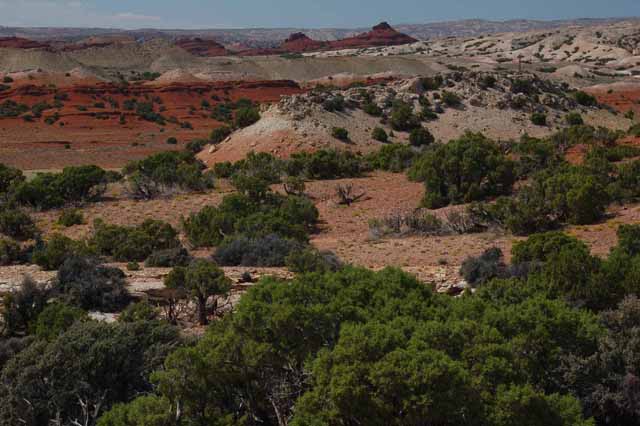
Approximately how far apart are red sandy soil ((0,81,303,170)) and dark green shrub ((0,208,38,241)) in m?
17.3

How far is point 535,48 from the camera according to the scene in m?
107

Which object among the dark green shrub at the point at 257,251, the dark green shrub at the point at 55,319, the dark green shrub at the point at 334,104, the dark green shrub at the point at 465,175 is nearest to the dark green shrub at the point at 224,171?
the dark green shrub at the point at 465,175

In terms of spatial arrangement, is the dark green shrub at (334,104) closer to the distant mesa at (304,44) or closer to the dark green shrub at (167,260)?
the dark green shrub at (167,260)

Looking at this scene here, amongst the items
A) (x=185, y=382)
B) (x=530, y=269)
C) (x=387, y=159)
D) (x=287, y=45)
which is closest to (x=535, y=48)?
(x=287, y=45)

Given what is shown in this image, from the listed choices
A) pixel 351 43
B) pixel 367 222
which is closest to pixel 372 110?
pixel 367 222

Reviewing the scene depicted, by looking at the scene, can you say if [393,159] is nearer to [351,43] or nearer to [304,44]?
[351,43]

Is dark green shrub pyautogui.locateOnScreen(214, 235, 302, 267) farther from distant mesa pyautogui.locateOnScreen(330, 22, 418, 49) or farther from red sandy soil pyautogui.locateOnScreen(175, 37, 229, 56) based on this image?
distant mesa pyautogui.locateOnScreen(330, 22, 418, 49)

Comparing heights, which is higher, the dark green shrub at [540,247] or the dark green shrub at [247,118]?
the dark green shrub at [247,118]

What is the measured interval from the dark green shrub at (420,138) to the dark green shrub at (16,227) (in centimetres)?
1967

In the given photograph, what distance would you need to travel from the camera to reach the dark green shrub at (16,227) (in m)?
18.9

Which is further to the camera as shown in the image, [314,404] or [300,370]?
[300,370]

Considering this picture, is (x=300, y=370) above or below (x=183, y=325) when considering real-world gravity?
above

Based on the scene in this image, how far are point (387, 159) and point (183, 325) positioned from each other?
743 inches

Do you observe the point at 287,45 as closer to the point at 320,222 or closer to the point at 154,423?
the point at 320,222
